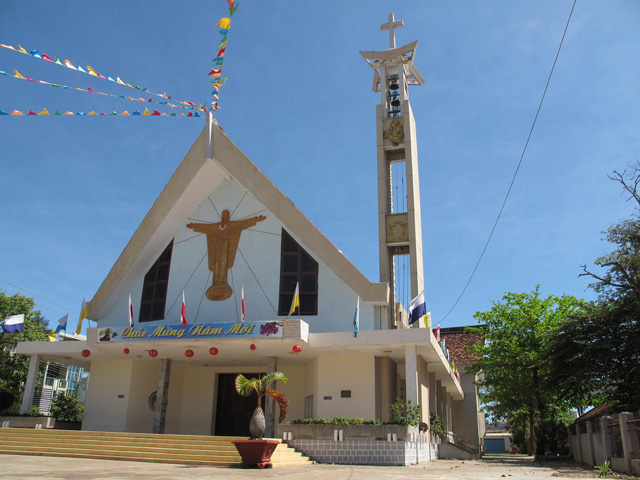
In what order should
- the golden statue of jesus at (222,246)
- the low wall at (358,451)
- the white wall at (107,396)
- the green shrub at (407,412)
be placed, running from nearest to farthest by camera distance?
the low wall at (358,451) < the green shrub at (407,412) < the golden statue of jesus at (222,246) < the white wall at (107,396)

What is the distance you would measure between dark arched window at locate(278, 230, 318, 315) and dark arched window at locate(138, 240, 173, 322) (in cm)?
489

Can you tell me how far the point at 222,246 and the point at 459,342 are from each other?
879 inches

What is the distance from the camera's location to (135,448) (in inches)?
603

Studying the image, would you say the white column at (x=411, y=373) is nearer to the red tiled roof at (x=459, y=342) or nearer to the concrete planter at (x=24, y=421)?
the concrete planter at (x=24, y=421)

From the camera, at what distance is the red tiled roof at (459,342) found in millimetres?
35688

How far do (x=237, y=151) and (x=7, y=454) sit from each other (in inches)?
486

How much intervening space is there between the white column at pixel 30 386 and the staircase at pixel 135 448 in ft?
11.6

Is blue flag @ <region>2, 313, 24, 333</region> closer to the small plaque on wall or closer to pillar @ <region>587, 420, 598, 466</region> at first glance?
the small plaque on wall

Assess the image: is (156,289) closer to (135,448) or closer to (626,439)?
(135,448)

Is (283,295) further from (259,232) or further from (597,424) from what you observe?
(597,424)

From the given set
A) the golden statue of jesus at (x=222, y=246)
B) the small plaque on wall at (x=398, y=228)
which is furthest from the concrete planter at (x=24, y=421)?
the small plaque on wall at (x=398, y=228)

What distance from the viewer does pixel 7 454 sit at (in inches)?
580

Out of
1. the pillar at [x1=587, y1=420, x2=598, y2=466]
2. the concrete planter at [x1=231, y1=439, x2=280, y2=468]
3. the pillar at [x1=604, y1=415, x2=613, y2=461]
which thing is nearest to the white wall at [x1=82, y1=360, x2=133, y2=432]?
the concrete planter at [x1=231, y1=439, x2=280, y2=468]

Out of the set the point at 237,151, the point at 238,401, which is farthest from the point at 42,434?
the point at 237,151
